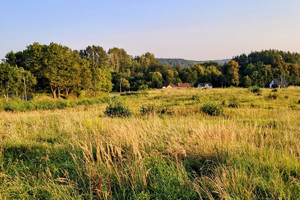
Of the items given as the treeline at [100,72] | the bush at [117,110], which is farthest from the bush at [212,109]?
the treeline at [100,72]

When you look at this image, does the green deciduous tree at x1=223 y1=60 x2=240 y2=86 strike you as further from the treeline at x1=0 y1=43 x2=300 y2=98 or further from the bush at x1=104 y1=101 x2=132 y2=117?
the bush at x1=104 y1=101 x2=132 y2=117

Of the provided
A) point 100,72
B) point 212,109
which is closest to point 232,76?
point 100,72

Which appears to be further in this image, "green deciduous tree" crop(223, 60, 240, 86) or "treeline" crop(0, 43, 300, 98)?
"green deciduous tree" crop(223, 60, 240, 86)

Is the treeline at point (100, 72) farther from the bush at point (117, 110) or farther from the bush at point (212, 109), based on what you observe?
the bush at point (212, 109)

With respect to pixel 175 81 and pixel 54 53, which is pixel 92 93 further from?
pixel 175 81

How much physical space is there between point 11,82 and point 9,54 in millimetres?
21550

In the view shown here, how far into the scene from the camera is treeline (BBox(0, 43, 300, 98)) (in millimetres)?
37750

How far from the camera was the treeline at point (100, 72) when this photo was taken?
37.8 meters

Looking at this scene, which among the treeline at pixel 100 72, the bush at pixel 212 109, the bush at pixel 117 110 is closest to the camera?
the bush at pixel 117 110

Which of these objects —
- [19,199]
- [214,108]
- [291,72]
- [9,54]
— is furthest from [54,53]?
[291,72]

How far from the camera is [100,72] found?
50938 millimetres

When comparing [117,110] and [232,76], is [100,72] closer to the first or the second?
[117,110]

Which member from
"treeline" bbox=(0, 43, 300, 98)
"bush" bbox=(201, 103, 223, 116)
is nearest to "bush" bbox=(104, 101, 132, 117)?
"bush" bbox=(201, 103, 223, 116)

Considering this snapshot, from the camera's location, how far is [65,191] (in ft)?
6.84
